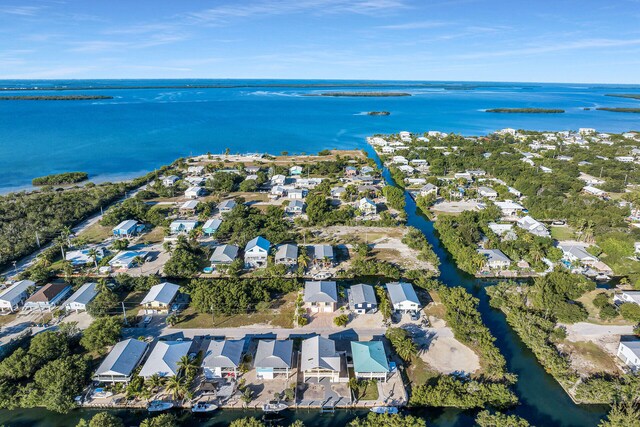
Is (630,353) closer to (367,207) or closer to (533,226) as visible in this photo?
(533,226)

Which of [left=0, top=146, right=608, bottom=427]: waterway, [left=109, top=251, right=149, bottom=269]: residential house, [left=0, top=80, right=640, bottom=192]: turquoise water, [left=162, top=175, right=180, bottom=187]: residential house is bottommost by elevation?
[left=0, top=146, right=608, bottom=427]: waterway

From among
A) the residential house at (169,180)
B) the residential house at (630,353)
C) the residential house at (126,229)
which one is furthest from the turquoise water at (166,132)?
the residential house at (630,353)

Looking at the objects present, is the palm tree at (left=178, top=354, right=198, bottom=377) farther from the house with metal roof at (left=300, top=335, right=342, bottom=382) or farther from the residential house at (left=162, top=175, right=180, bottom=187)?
the residential house at (left=162, top=175, right=180, bottom=187)

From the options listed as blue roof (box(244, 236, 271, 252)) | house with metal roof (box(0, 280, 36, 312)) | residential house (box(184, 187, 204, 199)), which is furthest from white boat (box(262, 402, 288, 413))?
residential house (box(184, 187, 204, 199))

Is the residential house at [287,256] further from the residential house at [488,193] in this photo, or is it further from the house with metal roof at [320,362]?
the residential house at [488,193]

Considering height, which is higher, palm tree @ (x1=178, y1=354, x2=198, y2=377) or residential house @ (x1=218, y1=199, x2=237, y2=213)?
residential house @ (x1=218, y1=199, x2=237, y2=213)

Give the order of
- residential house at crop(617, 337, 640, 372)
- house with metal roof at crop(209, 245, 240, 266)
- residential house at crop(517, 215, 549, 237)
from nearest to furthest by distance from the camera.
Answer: residential house at crop(617, 337, 640, 372)
house with metal roof at crop(209, 245, 240, 266)
residential house at crop(517, 215, 549, 237)

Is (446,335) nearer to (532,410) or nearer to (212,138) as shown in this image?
(532,410)

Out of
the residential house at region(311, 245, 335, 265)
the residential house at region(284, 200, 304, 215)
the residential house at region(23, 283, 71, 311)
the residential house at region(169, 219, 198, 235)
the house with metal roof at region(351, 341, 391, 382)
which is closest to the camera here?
the house with metal roof at region(351, 341, 391, 382)
